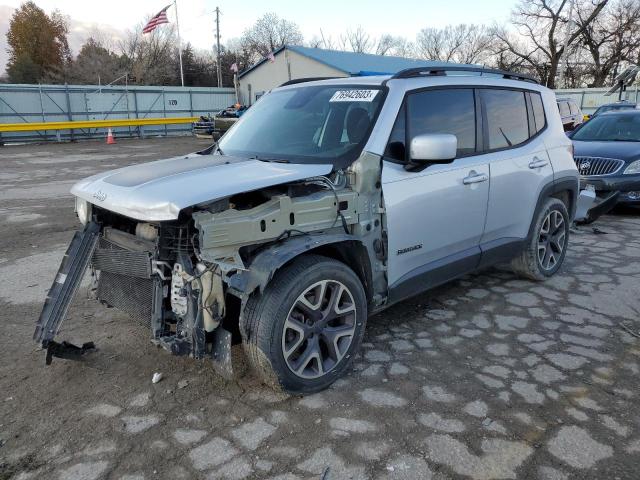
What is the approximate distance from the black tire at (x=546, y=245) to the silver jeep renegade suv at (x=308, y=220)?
37 cm

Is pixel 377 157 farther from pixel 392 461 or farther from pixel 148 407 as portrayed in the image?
pixel 148 407

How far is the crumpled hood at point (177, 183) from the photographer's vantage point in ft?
8.86

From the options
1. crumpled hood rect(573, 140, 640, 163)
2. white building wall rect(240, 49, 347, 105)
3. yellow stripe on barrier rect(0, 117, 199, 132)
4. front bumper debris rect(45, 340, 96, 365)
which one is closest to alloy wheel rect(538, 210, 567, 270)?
crumpled hood rect(573, 140, 640, 163)

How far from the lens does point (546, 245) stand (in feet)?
16.6

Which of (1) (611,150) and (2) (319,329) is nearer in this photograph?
(2) (319,329)

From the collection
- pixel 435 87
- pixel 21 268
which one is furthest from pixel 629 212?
pixel 21 268

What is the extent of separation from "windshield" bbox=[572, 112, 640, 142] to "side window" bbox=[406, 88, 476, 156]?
19.9 ft

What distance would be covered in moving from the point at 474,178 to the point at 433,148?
823mm

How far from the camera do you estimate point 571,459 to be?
254 centimetres

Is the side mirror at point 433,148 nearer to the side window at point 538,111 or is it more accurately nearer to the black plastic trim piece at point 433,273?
the black plastic trim piece at point 433,273

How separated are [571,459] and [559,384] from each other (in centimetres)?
77

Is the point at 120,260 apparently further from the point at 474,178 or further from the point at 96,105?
the point at 96,105

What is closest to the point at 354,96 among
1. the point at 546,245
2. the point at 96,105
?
the point at 546,245

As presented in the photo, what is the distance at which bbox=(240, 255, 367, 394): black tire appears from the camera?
9.42 feet
